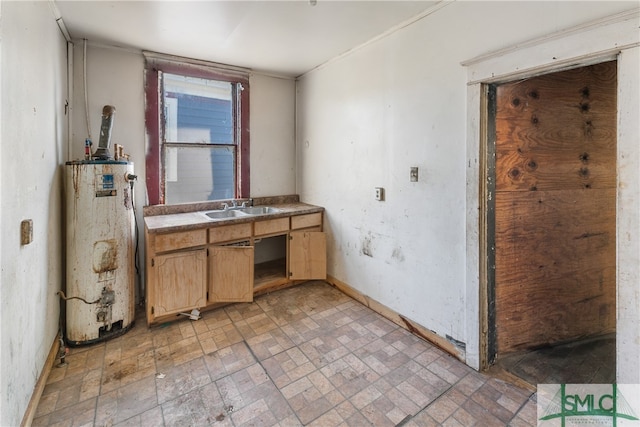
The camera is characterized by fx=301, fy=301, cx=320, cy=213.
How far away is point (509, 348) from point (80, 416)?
2720 millimetres

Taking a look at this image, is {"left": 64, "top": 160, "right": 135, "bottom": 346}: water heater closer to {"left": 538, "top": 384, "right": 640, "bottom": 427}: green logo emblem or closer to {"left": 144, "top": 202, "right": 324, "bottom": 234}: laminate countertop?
{"left": 144, "top": 202, "right": 324, "bottom": 234}: laminate countertop

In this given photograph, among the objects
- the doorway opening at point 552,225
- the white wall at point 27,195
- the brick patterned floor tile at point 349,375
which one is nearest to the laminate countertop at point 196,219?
the white wall at point 27,195

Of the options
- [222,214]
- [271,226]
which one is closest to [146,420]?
[271,226]

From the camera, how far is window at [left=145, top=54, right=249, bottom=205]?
304 cm

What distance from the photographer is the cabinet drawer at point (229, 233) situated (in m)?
2.79

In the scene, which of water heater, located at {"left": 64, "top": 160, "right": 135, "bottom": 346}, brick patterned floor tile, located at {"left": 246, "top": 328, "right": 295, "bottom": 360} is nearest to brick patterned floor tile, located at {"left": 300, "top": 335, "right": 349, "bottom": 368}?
brick patterned floor tile, located at {"left": 246, "top": 328, "right": 295, "bottom": 360}

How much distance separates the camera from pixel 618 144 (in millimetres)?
1372

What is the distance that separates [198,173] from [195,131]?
458 millimetres

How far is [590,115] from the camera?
217cm

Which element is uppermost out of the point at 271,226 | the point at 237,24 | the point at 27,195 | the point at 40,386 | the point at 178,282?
the point at 237,24

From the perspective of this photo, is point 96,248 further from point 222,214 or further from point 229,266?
point 222,214

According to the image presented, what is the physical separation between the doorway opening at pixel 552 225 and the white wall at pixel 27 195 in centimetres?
253

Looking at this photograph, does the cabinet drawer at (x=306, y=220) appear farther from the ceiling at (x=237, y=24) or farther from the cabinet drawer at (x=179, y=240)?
the ceiling at (x=237, y=24)

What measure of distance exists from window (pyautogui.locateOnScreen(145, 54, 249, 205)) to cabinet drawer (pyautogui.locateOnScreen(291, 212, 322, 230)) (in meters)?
0.77
